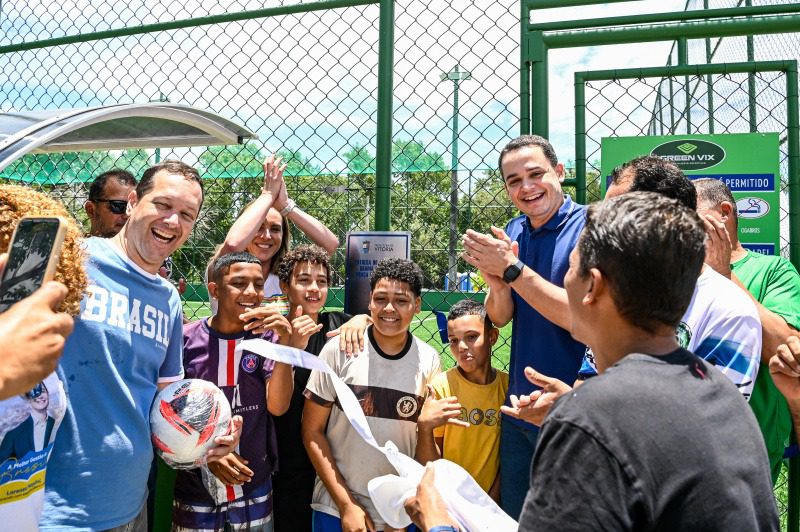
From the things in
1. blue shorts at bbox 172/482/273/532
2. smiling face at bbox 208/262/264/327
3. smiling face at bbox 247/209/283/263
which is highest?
smiling face at bbox 247/209/283/263

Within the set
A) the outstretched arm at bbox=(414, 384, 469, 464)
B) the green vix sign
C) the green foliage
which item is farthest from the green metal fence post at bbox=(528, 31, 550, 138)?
the green foliage

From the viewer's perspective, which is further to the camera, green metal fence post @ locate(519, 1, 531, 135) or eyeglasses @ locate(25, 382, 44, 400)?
green metal fence post @ locate(519, 1, 531, 135)

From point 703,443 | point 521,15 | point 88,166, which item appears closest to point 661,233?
point 703,443

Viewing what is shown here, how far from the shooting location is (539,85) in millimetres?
2863

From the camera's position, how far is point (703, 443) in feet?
3.34

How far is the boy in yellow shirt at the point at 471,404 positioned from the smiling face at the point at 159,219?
1.26 m

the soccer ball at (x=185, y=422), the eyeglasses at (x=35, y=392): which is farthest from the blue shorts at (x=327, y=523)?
the eyeglasses at (x=35, y=392)

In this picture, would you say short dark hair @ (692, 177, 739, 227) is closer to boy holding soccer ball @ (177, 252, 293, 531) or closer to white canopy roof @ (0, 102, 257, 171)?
boy holding soccer ball @ (177, 252, 293, 531)

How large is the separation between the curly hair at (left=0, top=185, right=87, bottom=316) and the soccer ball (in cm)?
67

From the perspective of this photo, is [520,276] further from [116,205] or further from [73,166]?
[73,166]

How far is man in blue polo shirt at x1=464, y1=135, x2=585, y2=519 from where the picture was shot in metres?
2.40

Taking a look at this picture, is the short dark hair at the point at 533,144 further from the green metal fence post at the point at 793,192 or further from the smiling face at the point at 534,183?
the green metal fence post at the point at 793,192

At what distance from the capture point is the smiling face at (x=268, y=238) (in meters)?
3.32

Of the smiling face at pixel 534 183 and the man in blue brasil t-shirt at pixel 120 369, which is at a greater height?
the smiling face at pixel 534 183
